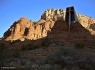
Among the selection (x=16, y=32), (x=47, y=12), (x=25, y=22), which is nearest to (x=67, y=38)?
(x=16, y=32)

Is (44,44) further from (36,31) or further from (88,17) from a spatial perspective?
(88,17)

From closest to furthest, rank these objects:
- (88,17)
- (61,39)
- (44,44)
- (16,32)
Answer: (44,44), (61,39), (16,32), (88,17)

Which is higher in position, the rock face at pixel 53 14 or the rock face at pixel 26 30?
the rock face at pixel 53 14

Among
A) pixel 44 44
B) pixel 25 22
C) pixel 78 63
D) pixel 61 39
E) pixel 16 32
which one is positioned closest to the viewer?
pixel 78 63

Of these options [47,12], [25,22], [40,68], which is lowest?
[40,68]

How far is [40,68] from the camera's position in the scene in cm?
1409

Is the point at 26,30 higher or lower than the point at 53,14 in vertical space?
lower

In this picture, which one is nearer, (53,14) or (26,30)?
(26,30)

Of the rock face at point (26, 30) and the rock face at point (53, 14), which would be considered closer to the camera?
the rock face at point (26, 30)

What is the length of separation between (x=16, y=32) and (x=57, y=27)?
131 ft

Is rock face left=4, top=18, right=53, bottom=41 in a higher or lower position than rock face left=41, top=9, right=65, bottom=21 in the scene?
lower

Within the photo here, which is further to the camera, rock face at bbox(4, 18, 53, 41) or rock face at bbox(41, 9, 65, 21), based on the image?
rock face at bbox(41, 9, 65, 21)

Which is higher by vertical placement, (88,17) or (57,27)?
(88,17)

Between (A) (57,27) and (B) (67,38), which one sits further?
(A) (57,27)
